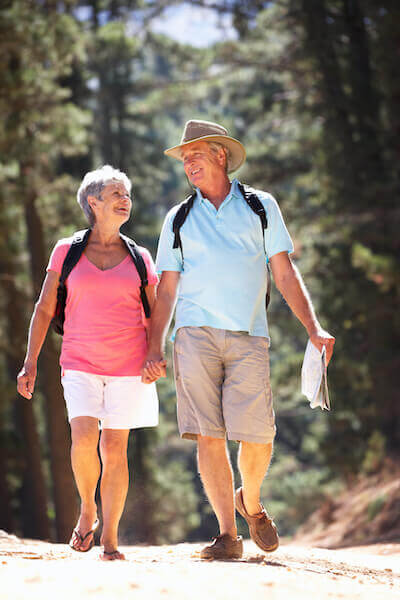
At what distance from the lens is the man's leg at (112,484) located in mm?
4852

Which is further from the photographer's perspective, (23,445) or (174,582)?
(23,445)

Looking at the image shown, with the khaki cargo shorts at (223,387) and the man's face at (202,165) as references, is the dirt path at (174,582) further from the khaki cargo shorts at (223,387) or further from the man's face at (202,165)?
the man's face at (202,165)

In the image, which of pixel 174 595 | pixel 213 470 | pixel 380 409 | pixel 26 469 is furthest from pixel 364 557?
pixel 26 469

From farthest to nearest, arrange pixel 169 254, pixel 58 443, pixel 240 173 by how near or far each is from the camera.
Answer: pixel 240 173 < pixel 58 443 < pixel 169 254

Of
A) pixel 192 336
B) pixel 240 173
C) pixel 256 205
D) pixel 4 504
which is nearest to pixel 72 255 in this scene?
pixel 192 336

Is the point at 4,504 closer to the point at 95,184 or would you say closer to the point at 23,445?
the point at 23,445

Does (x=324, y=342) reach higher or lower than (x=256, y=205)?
lower

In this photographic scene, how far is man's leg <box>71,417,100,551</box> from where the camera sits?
4.98m

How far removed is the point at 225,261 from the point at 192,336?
49cm

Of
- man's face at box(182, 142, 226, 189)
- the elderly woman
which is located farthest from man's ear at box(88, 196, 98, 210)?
man's face at box(182, 142, 226, 189)

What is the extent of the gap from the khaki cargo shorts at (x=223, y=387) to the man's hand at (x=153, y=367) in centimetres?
11

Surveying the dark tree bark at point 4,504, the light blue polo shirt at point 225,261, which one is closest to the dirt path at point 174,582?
the light blue polo shirt at point 225,261

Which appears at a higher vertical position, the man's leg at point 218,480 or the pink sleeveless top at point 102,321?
the pink sleeveless top at point 102,321

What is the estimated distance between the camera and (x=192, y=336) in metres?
4.93
